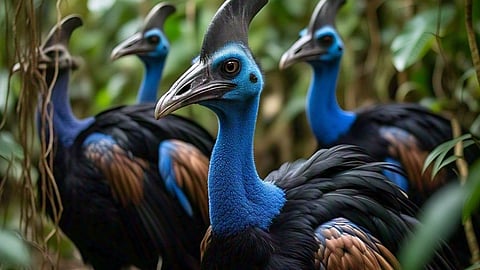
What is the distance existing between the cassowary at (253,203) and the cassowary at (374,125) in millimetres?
1266

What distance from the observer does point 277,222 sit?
2.92m

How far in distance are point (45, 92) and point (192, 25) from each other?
2630 mm

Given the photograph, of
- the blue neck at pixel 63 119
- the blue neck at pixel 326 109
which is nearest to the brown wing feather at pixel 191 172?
the blue neck at pixel 63 119

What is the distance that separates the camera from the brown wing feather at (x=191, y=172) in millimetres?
4043

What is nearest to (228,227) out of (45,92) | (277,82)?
(45,92)

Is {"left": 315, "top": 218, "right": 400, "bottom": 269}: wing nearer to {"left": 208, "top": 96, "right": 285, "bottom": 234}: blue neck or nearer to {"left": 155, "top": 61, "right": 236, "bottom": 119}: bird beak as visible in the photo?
{"left": 208, "top": 96, "right": 285, "bottom": 234}: blue neck

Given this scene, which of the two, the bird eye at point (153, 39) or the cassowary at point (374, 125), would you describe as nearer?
the cassowary at point (374, 125)

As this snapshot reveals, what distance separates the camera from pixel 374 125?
4.52m

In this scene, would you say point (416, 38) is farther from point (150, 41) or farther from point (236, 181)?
point (236, 181)

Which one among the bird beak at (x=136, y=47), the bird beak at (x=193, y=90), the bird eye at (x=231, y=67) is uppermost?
the bird beak at (x=136, y=47)

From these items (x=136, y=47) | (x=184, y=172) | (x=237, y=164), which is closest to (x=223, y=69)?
(x=237, y=164)

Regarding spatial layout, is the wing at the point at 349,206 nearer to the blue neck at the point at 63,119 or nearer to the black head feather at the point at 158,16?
the blue neck at the point at 63,119

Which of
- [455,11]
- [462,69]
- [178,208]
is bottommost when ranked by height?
[178,208]

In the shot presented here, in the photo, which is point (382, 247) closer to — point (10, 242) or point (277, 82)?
point (10, 242)
